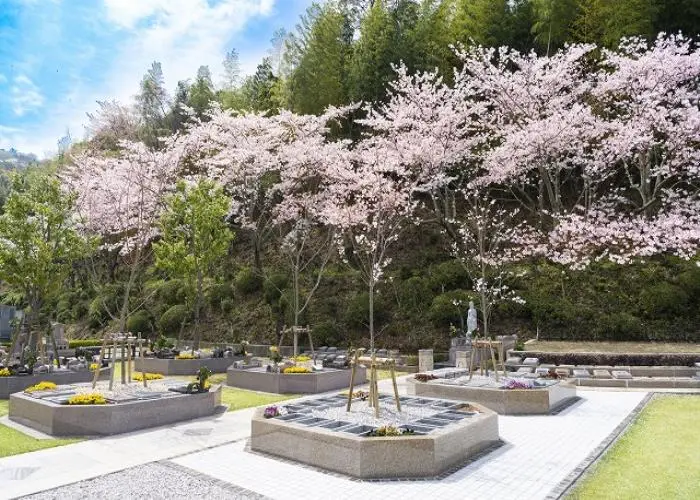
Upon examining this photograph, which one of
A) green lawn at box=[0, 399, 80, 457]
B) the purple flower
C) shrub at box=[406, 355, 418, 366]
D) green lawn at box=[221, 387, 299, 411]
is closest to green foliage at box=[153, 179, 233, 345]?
green lawn at box=[221, 387, 299, 411]

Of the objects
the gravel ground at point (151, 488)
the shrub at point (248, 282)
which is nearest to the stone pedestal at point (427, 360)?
the gravel ground at point (151, 488)

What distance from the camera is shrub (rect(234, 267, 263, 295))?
28109 mm

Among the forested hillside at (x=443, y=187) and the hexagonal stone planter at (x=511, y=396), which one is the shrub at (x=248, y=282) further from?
the hexagonal stone planter at (x=511, y=396)

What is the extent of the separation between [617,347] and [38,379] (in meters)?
18.4

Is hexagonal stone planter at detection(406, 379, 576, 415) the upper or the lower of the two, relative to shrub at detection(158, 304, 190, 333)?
lower

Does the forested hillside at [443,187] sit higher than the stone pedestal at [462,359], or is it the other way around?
the forested hillside at [443,187]

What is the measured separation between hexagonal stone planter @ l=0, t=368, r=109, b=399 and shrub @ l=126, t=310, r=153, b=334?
13.2 metres

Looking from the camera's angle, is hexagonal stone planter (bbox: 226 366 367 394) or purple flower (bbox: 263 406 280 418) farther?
hexagonal stone planter (bbox: 226 366 367 394)

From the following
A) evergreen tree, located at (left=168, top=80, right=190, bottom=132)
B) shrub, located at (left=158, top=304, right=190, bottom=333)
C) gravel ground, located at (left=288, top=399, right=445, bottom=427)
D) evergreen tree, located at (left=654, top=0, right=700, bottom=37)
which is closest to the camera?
gravel ground, located at (left=288, top=399, right=445, bottom=427)

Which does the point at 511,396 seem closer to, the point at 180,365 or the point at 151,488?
the point at 151,488

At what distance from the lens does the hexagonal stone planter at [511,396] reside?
11117 mm

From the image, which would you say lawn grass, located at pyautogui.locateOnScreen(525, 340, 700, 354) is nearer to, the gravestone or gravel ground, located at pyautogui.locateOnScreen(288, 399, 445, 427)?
the gravestone

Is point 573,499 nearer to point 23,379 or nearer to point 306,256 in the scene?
point 23,379

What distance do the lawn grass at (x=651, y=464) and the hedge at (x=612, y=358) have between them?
577 centimetres
